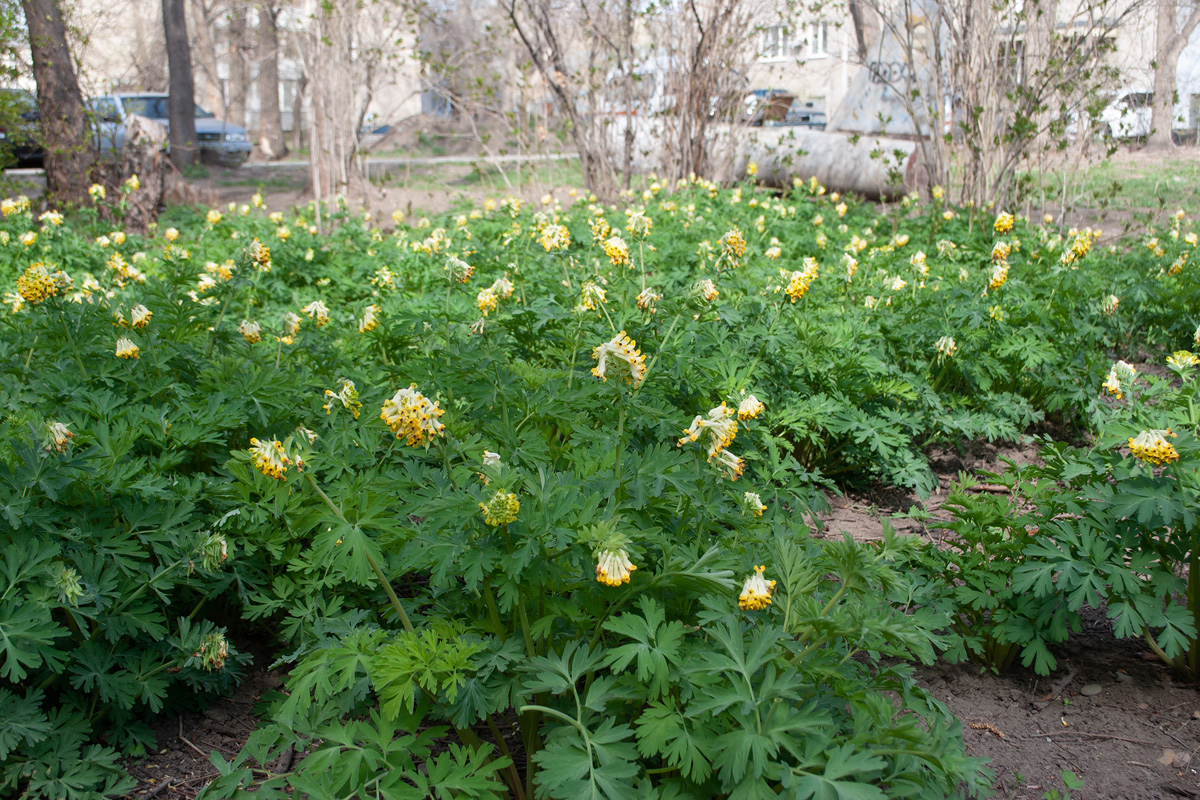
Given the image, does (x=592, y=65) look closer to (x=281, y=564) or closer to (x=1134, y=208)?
(x=1134, y=208)

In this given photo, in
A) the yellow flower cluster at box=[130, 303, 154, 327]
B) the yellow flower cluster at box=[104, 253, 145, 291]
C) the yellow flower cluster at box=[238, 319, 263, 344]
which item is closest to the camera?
the yellow flower cluster at box=[130, 303, 154, 327]

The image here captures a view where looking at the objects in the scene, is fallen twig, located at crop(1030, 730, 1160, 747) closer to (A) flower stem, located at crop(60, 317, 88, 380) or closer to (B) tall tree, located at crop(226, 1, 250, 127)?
(A) flower stem, located at crop(60, 317, 88, 380)

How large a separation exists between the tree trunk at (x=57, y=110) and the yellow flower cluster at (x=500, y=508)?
10582 mm

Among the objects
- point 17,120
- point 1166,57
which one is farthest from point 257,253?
point 1166,57

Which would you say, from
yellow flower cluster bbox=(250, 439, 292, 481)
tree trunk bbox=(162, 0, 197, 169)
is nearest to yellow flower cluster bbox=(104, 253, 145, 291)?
yellow flower cluster bbox=(250, 439, 292, 481)

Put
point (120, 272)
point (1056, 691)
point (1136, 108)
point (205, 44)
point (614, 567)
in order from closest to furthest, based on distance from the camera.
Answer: point (614, 567)
point (1056, 691)
point (120, 272)
point (1136, 108)
point (205, 44)

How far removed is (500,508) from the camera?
70.4 inches

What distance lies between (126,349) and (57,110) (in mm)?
9391

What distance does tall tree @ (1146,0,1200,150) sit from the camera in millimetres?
8828

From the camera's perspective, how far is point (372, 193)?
12.8 metres

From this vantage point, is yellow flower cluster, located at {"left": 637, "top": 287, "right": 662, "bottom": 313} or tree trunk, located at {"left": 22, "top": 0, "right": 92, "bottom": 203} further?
tree trunk, located at {"left": 22, "top": 0, "right": 92, "bottom": 203}

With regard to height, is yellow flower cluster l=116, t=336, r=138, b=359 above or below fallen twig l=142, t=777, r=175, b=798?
above

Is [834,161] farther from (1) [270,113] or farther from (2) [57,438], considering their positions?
(1) [270,113]

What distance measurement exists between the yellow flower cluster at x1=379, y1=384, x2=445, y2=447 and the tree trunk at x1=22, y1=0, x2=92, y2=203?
10193mm
